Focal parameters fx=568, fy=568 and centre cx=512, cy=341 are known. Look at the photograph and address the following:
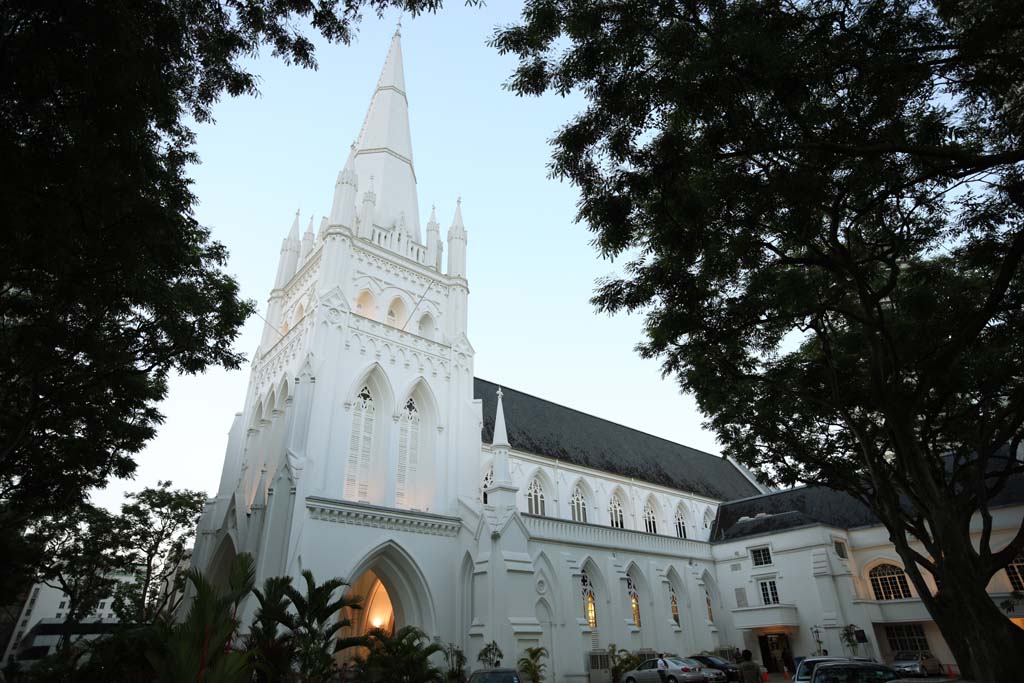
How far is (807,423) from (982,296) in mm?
5208

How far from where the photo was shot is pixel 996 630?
772 cm

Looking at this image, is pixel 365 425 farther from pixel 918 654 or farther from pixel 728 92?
pixel 918 654

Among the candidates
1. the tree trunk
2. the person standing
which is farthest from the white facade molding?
the tree trunk

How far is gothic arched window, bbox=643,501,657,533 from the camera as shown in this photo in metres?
32.9

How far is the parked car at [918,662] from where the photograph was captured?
22062mm

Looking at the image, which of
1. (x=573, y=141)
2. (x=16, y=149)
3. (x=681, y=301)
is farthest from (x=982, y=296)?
(x=16, y=149)

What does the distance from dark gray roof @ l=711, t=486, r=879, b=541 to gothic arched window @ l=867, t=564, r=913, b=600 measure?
2191 mm

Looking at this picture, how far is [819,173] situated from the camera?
7578 millimetres

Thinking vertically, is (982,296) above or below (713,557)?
above

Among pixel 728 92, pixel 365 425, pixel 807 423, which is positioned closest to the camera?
pixel 728 92

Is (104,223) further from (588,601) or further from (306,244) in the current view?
(588,601)

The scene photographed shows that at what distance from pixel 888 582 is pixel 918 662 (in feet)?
16.3

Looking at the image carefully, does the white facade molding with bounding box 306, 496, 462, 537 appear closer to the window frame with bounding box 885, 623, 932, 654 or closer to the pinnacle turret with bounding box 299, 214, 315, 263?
the pinnacle turret with bounding box 299, 214, 315, 263

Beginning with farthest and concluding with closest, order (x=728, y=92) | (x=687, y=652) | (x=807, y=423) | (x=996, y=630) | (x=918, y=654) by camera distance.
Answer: (x=687, y=652)
(x=918, y=654)
(x=807, y=423)
(x=996, y=630)
(x=728, y=92)
